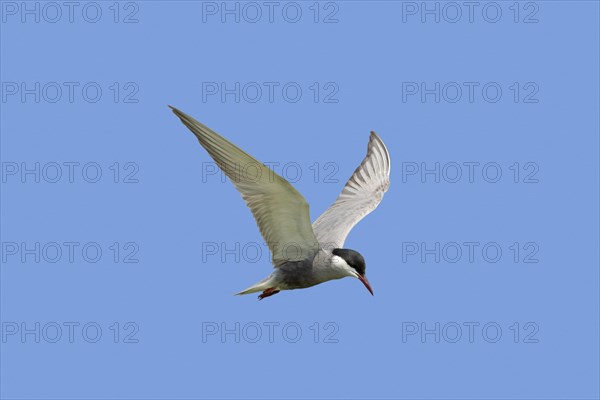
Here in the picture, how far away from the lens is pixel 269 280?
34.5 ft

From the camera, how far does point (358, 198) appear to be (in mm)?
12023

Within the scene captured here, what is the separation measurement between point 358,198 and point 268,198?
2472 millimetres

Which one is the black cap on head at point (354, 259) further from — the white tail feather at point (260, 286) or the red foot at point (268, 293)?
the red foot at point (268, 293)

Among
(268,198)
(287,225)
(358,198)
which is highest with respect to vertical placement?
(358,198)

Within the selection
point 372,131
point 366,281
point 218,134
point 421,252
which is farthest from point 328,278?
point 372,131

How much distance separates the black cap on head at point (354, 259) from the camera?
1016 cm

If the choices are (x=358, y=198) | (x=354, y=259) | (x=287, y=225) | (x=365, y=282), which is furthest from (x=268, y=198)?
(x=358, y=198)

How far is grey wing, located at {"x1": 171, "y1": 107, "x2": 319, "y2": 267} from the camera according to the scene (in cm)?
943

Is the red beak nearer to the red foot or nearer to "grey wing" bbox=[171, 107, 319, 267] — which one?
"grey wing" bbox=[171, 107, 319, 267]

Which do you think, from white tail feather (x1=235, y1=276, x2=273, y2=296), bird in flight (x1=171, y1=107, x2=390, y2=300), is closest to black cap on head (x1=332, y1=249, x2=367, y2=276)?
bird in flight (x1=171, y1=107, x2=390, y2=300)

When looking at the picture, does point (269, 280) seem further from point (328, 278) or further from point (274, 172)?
point (274, 172)

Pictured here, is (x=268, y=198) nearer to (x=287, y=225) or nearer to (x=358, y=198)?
(x=287, y=225)

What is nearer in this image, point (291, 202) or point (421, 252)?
point (291, 202)

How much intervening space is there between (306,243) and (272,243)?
36 cm
